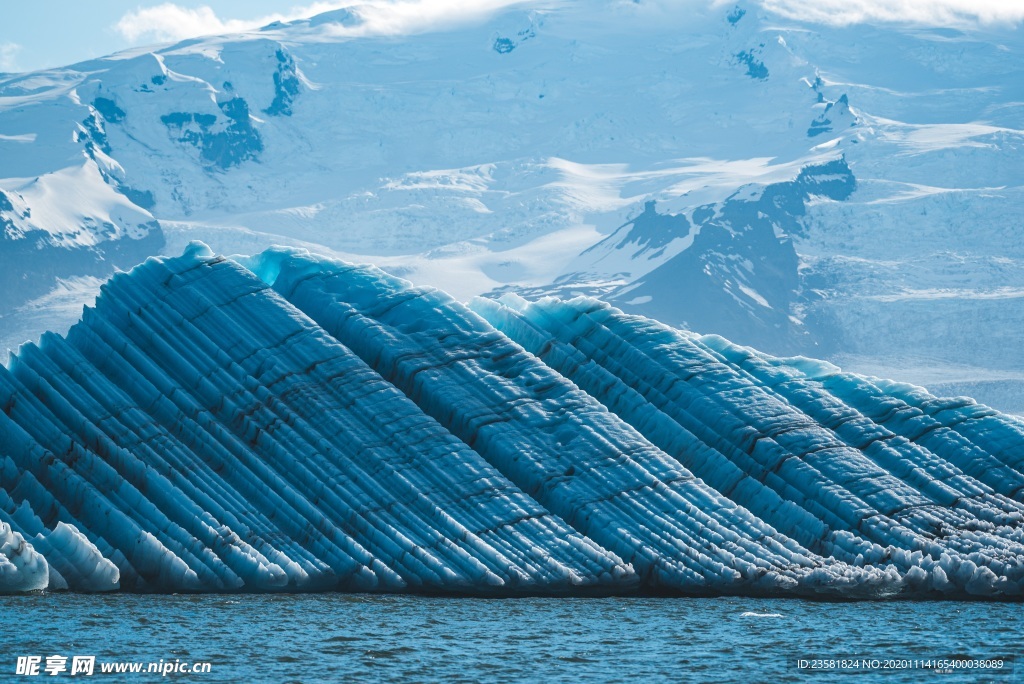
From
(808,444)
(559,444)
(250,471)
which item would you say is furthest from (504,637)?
(808,444)

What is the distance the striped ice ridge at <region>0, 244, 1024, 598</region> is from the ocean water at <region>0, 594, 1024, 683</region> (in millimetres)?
922

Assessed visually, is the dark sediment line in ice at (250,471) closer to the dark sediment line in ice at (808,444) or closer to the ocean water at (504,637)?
the ocean water at (504,637)

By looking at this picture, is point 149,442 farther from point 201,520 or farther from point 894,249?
Result: point 894,249

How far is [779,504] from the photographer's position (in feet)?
133

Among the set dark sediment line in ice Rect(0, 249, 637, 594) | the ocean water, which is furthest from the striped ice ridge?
the ocean water

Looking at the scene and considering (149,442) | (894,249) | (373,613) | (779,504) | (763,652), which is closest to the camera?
(763,652)

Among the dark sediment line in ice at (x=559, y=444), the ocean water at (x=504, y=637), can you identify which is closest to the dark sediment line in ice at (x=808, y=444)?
the dark sediment line in ice at (x=559, y=444)

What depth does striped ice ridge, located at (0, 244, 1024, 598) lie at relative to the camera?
1442 inches

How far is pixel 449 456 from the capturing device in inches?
1564

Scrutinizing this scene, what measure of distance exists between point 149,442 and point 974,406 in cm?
2295

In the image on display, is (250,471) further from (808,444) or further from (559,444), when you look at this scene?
(808,444)

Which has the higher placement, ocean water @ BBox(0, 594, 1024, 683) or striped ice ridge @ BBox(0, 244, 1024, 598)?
striped ice ridge @ BBox(0, 244, 1024, 598)

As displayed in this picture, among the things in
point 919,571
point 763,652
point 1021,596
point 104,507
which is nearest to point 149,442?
point 104,507

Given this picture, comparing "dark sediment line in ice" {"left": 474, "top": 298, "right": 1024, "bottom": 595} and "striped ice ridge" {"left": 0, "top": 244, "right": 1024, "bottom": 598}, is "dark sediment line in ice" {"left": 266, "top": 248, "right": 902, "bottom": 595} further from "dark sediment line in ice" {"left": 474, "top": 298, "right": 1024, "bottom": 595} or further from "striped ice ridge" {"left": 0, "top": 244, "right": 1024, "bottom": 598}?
"dark sediment line in ice" {"left": 474, "top": 298, "right": 1024, "bottom": 595}
